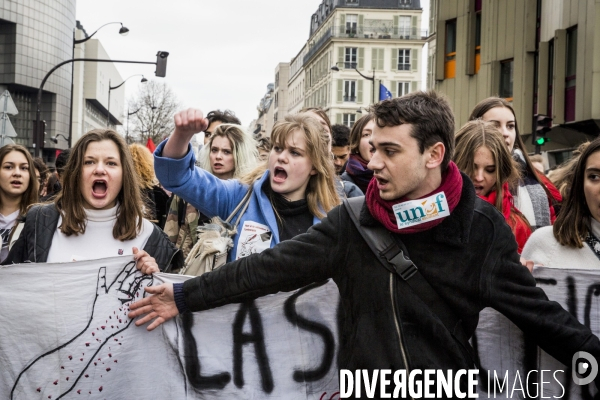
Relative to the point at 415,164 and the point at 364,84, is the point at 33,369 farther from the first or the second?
the point at 364,84

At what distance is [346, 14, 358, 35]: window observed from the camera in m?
84.4

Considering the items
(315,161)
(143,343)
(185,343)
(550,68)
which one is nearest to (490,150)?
(315,161)

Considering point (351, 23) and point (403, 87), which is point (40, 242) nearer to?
point (403, 87)

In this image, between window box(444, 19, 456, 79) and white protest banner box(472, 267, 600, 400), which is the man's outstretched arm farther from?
window box(444, 19, 456, 79)

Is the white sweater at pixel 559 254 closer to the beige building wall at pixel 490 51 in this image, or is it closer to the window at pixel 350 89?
the beige building wall at pixel 490 51

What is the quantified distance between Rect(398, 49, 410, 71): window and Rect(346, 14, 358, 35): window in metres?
5.84

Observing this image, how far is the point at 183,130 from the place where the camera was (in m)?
3.76

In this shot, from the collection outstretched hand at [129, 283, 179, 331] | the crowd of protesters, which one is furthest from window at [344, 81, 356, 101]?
outstretched hand at [129, 283, 179, 331]

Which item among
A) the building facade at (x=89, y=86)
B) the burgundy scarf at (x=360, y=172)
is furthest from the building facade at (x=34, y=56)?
the burgundy scarf at (x=360, y=172)

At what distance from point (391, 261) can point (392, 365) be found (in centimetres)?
39

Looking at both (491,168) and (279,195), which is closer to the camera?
(279,195)

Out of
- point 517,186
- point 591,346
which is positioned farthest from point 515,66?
point 591,346

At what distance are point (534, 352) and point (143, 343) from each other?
6.08ft

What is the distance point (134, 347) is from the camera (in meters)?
3.74
